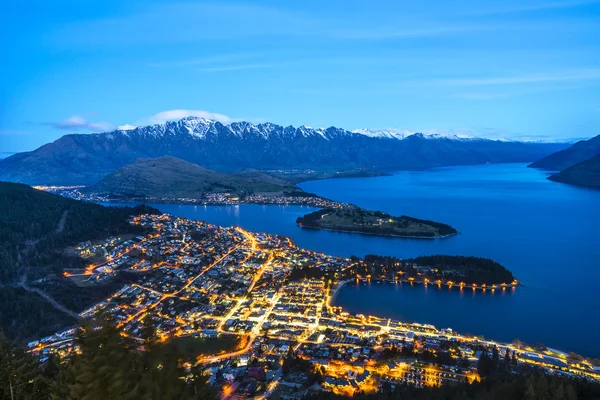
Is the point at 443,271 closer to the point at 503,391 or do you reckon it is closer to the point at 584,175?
the point at 503,391

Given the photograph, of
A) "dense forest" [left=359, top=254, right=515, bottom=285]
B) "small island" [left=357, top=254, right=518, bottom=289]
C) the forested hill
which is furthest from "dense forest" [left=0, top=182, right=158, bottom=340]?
"dense forest" [left=359, top=254, right=515, bottom=285]

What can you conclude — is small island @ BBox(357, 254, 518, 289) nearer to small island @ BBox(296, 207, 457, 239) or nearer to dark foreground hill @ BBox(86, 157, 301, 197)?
small island @ BBox(296, 207, 457, 239)

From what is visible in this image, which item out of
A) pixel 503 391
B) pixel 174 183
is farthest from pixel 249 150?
pixel 503 391

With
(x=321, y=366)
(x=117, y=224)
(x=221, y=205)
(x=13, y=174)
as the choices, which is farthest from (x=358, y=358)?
(x=13, y=174)

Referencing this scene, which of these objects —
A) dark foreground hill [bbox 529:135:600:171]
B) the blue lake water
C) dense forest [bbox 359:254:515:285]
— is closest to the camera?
the blue lake water

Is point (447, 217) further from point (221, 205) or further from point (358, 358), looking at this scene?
point (358, 358)

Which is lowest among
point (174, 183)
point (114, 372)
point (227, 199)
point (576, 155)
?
point (227, 199)

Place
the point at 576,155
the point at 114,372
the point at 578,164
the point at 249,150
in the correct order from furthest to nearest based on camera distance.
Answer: the point at 249,150 → the point at 576,155 → the point at 578,164 → the point at 114,372
